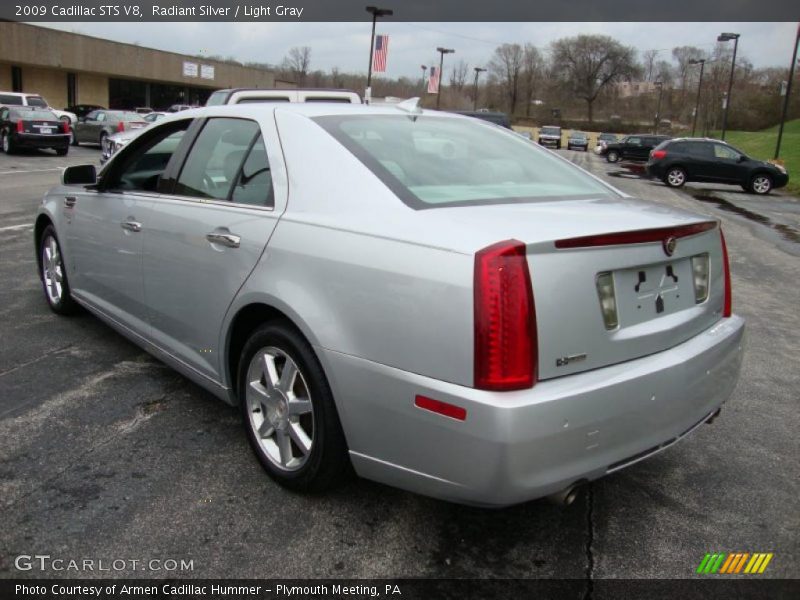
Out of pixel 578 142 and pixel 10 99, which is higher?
pixel 578 142

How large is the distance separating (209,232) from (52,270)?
8.69ft

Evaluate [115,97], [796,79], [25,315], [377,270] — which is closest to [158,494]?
[377,270]

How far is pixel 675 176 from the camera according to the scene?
23.5m

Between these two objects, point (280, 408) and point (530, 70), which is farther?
point (530, 70)

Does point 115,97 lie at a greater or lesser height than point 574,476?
greater

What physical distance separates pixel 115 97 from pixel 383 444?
54514 millimetres

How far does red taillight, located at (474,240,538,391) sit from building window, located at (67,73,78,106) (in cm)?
5021

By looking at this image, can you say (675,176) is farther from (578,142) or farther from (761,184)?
(578,142)

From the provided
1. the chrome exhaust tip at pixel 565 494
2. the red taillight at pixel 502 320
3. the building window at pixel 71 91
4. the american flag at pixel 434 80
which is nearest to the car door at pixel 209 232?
the red taillight at pixel 502 320

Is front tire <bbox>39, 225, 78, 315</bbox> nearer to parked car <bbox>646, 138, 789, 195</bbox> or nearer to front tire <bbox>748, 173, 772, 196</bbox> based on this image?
parked car <bbox>646, 138, 789, 195</bbox>

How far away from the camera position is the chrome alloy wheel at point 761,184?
22.2 meters

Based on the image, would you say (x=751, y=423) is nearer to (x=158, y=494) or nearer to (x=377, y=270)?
(x=377, y=270)

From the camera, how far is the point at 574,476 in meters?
2.21

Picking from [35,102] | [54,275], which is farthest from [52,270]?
[35,102]
